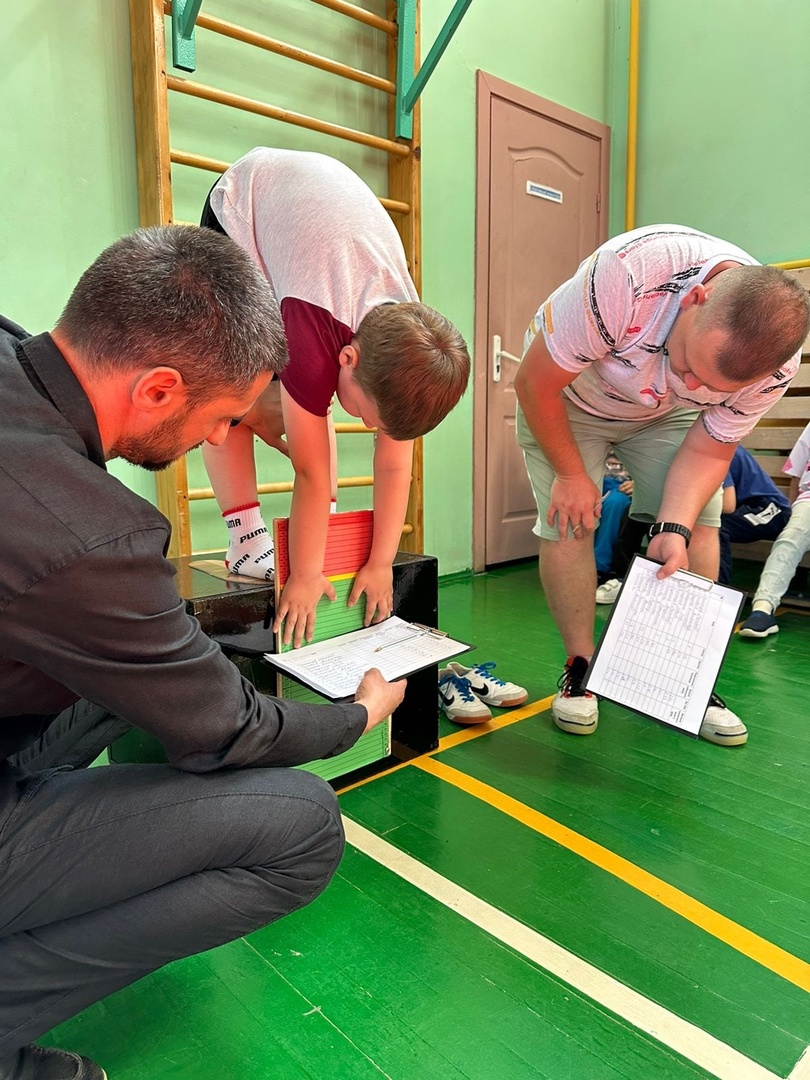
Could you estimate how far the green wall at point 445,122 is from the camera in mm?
2016

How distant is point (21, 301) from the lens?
202 cm

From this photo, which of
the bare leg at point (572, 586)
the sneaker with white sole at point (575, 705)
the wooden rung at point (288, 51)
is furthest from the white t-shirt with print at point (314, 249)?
the wooden rung at point (288, 51)

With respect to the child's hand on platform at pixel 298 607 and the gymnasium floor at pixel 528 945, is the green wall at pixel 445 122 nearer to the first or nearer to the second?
the child's hand on platform at pixel 298 607

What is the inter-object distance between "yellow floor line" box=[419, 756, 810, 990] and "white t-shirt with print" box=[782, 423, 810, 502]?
186 cm

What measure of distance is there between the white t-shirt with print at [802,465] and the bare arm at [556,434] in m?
1.45

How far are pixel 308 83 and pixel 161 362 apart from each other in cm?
229

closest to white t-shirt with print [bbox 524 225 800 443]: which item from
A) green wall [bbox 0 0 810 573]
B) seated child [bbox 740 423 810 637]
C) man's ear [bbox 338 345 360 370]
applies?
man's ear [bbox 338 345 360 370]

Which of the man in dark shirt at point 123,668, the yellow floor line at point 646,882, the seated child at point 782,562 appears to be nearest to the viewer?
the man in dark shirt at point 123,668

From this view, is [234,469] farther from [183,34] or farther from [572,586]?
[183,34]

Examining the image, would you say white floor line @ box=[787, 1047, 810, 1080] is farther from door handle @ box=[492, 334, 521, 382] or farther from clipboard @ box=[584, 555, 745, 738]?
door handle @ box=[492, 334, 521, 382]

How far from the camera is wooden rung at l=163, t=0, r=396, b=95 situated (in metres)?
2.16

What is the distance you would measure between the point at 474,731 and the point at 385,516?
2.02 ft

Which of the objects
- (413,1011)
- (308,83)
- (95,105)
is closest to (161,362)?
(413,1011)

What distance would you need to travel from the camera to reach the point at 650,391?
4.95 feet
